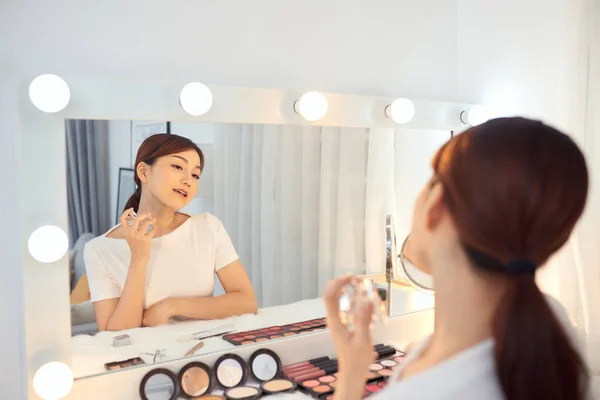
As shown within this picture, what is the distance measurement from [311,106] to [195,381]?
0.71 meters

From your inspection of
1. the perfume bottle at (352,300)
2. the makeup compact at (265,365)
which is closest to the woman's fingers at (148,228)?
the makeup compact at (265,365)

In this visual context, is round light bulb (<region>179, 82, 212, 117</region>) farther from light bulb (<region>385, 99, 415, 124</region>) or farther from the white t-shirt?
light bulb (<region>385, 99, 415, 124</region>)

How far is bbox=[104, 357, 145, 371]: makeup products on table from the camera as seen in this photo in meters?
1.19

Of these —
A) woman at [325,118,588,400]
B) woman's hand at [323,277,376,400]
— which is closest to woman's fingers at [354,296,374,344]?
woman's hand at [323,277,376,400]

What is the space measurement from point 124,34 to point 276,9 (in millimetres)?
395

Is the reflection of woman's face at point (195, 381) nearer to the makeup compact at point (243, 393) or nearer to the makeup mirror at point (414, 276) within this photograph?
the makeup compact at point (243, 393)

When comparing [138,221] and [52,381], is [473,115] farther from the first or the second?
[52,381]

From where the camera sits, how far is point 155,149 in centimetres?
122

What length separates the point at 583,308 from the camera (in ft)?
4.84

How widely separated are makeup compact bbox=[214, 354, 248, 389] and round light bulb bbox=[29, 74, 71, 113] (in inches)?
26.2

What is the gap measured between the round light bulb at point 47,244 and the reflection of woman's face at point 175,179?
0.20 metres

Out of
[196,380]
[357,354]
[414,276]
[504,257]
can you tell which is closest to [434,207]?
[504,257]

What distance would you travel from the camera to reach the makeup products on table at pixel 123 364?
3.92ft

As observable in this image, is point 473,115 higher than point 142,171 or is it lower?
higher
